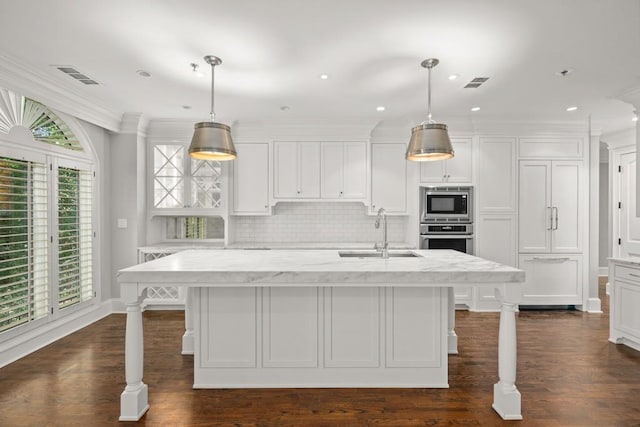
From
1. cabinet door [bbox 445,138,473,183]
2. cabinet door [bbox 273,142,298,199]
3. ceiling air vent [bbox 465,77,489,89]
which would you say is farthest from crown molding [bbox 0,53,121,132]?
cabinet door [bbox 445,138,473,183]

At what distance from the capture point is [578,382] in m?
2.81

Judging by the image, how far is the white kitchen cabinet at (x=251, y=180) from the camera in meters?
4.96

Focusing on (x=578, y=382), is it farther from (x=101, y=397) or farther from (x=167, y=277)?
(x=101, y=397)

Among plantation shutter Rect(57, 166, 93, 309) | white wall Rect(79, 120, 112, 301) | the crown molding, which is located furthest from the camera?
white wall Rect(79, 120, 112, 301)

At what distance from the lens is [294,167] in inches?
195

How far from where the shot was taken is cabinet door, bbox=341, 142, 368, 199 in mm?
4953

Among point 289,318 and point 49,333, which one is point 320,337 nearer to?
point 289,318

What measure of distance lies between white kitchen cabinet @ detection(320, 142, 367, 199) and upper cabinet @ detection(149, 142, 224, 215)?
4.82ft

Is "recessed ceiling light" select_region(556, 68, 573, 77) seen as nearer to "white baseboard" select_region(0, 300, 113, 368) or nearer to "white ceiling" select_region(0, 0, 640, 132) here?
"white ceiling" select_region(0, 0, 640, 132)

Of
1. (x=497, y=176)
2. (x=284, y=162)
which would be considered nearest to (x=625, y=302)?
(x=497, y=176)

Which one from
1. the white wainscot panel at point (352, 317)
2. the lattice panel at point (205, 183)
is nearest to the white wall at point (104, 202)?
the lattice panel at point (205, 183)

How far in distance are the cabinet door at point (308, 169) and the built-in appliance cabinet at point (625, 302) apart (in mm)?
3466

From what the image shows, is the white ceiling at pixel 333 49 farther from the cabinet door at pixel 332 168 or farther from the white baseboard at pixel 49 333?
the white baseboard at pixel 49 333

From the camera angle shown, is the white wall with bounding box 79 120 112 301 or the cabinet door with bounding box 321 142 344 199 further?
the cabinet door with bounding box 321 142 344 199
